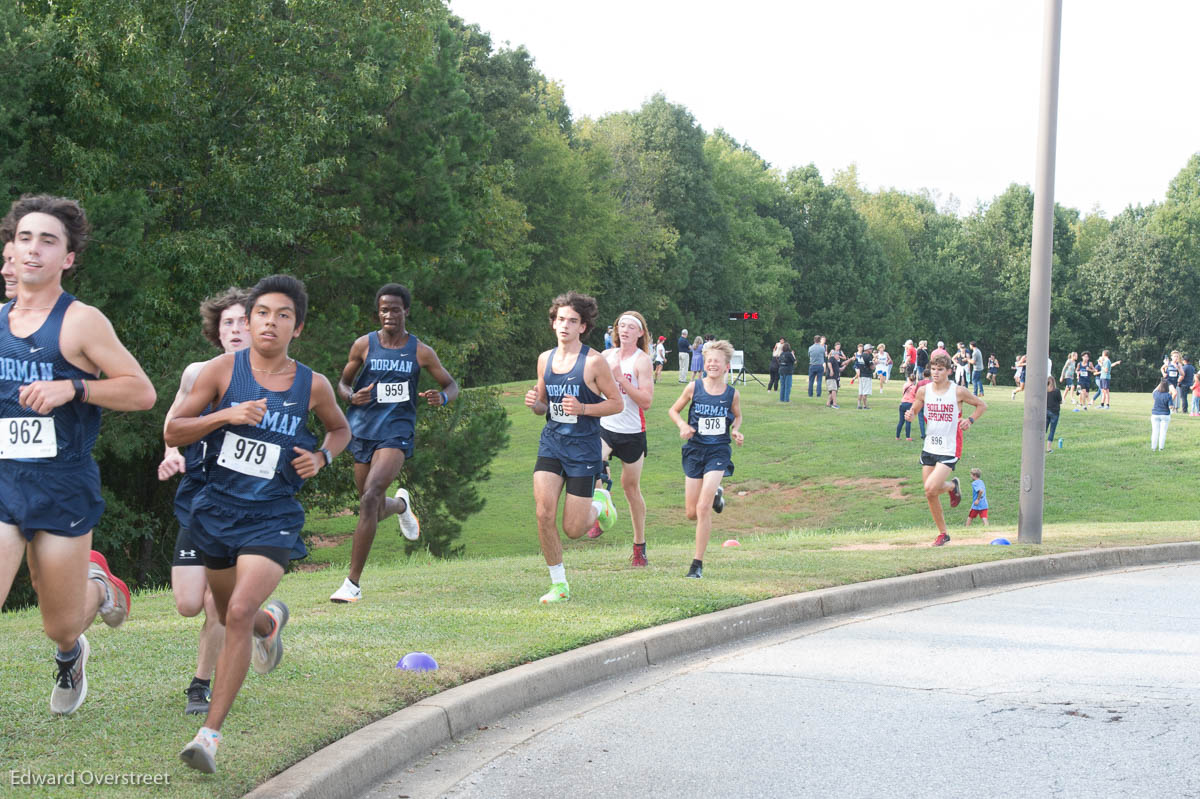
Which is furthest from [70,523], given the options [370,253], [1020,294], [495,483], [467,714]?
[1020,294]

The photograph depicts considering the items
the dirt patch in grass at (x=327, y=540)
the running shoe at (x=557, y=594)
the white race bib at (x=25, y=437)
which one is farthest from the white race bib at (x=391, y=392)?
the dirt patch in grass at (x=327, y=540)

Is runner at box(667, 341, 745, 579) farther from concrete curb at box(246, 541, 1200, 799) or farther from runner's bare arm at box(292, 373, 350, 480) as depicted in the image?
runner's bare arm at box(292, 373, 350, 480)

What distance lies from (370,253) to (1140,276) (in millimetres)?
71421

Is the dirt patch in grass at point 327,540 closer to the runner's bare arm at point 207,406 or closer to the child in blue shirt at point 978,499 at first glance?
the child in blue shirt at point 978,499

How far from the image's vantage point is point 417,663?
6.57 meters

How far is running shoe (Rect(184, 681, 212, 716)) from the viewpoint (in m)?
5.50

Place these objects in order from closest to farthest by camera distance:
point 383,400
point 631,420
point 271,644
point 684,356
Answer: point 271,644 → point 383,400 → point 631,420 → point 684,356

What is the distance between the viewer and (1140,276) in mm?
83250

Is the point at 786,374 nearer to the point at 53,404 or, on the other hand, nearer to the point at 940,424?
the point at 940,424

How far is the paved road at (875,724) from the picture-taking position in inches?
209

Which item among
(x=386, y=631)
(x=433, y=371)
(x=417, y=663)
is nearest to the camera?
(x=417, y=663)

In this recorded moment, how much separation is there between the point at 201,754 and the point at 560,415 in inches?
197

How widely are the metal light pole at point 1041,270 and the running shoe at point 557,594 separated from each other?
6.46 meters

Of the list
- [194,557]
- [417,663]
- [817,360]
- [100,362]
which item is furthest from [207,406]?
[817,360]
